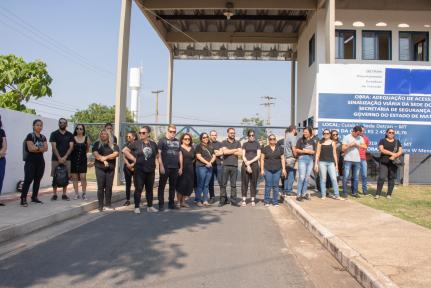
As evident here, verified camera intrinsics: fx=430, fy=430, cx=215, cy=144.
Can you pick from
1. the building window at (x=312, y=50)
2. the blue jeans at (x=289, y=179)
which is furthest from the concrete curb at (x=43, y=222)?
the building window at (x=312, y=50)

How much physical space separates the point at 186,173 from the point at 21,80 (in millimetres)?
18958

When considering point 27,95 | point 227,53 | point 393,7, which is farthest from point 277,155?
point 27,95

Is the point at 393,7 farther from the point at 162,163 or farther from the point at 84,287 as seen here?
the point at 84,287

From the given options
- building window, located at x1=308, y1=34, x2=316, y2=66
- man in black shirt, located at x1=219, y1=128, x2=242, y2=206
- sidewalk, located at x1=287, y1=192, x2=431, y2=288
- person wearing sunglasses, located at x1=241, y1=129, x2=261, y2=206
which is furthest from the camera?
building window, located at x1=308, y1=34, x2=316, y2=66

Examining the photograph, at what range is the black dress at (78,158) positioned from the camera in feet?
32.6

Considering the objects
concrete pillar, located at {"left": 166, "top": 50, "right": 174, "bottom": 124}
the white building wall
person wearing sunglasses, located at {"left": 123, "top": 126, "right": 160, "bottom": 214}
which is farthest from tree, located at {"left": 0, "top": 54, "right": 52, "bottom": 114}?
person wearing sunglasses, located at {"left": 123, "top": 126, "right": 160, "bottom": 214}

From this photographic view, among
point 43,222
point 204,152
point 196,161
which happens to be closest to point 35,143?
point 43,222

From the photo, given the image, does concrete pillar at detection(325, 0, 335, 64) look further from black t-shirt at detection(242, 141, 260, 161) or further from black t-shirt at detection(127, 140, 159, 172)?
black t-shirt at detection(127, 140, 159, 172)

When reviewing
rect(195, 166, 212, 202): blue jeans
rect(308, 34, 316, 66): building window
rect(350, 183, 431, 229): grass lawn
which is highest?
rect(308, 34, 316, 66): building window

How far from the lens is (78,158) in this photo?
995 cm

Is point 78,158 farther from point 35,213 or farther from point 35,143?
point 35,213

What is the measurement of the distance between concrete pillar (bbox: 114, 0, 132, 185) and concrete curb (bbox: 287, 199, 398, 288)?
8.23m

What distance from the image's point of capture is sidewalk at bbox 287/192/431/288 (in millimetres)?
4590

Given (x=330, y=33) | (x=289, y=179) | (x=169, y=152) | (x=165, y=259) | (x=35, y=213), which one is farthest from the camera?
(x=330, y=33)
